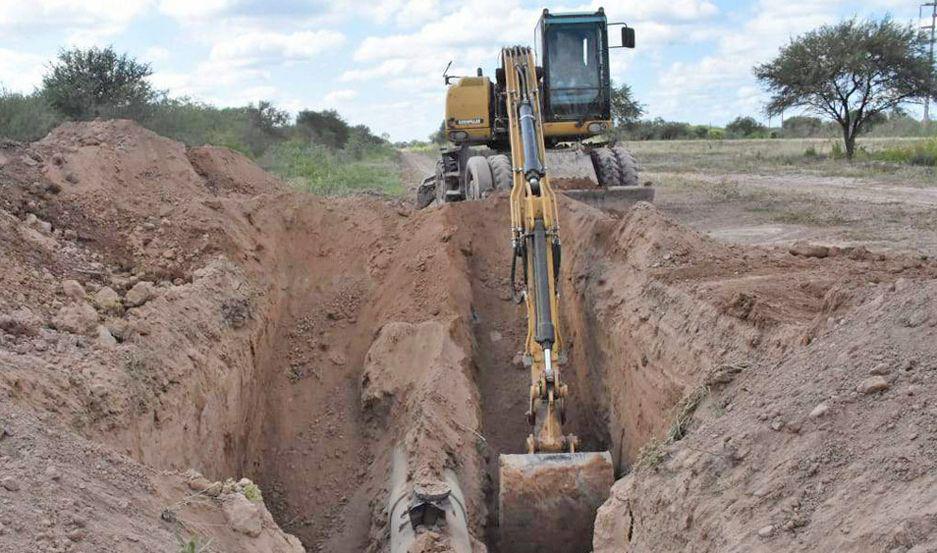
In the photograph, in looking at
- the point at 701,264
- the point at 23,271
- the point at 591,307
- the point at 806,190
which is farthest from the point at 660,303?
the point at 806,190

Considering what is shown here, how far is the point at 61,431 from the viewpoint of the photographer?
206 inches

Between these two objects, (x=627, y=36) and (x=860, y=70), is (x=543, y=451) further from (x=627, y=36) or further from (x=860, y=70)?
(x=860, y=70)

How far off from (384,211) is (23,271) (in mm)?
5241

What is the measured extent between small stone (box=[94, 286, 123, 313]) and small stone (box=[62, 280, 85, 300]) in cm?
13

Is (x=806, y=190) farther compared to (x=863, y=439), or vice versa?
(x=806, y=190)

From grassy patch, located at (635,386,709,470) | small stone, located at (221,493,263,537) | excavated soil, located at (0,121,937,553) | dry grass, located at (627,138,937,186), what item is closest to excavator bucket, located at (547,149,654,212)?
excavated soil, located at (0,121,937,553)

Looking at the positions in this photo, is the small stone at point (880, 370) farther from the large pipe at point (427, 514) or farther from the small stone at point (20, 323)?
the small stone at point (20, 323)

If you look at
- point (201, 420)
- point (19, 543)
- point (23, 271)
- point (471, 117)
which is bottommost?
point (201, 420)

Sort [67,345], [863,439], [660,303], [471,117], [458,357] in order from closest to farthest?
[863,439] < [67,345] < [660,303] < [458,357] < [471,117]

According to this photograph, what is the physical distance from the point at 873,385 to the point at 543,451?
3403 millimetres

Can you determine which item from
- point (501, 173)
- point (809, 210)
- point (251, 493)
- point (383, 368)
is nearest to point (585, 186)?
point (501, 173)

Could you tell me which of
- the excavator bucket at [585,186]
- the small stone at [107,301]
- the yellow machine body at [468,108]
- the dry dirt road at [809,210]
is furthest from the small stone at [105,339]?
the dry dirt road at [809,210]

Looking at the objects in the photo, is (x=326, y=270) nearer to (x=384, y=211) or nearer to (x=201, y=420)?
(x=384, y=211)

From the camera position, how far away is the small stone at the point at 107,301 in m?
7.68
